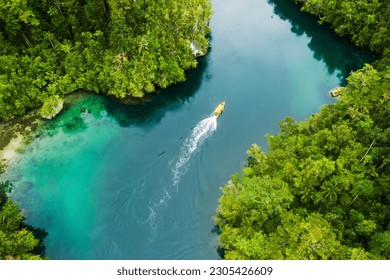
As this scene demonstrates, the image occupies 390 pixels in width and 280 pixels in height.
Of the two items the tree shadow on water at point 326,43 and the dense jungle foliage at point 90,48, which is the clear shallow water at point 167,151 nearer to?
the tree shadow on water at point 326,43

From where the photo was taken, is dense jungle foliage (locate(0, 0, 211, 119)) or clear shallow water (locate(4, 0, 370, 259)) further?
dense jungle foliage (locate(0, 0, 211, 119))

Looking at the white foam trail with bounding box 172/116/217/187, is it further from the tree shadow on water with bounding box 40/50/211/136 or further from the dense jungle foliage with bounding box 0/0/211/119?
the dense jungle foliage with bounding box 0/0/211/119

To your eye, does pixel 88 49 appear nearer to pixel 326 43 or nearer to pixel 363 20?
pixel 326 43

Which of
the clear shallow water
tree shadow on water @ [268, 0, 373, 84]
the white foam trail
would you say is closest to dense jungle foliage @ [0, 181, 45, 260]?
the clear shallow water

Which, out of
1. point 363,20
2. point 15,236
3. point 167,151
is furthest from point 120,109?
point 363,20

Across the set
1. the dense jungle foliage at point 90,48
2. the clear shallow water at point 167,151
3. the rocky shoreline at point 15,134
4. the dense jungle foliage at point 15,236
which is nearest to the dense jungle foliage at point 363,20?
the clear shallow water at point 167,151
